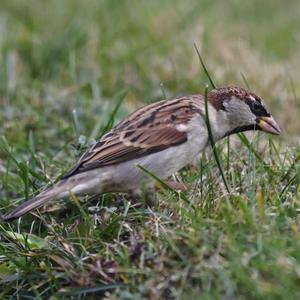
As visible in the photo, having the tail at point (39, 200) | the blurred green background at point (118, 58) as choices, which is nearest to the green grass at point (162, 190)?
the blurred green background at point (118, 58)

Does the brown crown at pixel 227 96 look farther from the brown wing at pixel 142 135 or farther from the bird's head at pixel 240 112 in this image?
the brown wing at pixel 142 135

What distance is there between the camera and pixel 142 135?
3949mm

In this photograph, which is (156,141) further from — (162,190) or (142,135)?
(162,190)

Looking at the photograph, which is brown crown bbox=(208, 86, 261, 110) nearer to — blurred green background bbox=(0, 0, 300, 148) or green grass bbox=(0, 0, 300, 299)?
green grass bbox=(0, 0, 300, 299)

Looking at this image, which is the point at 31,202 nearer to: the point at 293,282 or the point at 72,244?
the point at 72,244

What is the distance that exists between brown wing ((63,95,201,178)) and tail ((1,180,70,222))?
99mm

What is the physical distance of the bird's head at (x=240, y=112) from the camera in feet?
13.6

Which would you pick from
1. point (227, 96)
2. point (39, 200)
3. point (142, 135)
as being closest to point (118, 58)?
point (227, 96)

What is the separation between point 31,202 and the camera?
11.9 feet

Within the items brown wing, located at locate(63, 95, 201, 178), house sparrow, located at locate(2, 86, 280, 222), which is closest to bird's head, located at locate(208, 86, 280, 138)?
house sparrow, located at locate(2, 86, 280, 222)

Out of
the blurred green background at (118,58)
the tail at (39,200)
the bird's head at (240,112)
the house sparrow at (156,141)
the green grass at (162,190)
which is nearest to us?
the green grass at (162,190)

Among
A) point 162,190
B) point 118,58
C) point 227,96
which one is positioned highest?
point 227,96

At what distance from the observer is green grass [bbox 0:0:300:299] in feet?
10.1

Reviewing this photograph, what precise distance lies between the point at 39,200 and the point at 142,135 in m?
0.58
